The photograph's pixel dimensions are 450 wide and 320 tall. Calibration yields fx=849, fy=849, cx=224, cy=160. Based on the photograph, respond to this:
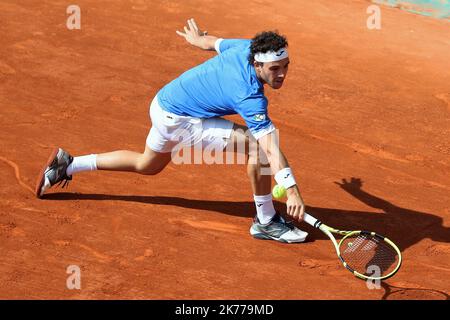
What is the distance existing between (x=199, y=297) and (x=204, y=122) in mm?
1501

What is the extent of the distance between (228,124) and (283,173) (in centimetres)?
80

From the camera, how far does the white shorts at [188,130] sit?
695 cm

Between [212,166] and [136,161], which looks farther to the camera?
[212,166]

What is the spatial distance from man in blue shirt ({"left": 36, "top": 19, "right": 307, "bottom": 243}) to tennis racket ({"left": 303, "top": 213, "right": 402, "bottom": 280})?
1.25 ft

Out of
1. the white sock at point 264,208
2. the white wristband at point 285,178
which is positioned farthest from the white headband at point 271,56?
the white sock at point 264,208

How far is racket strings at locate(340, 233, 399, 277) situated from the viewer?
6566 mm

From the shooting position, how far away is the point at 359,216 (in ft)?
25.1

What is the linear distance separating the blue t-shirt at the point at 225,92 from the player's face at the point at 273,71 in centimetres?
7

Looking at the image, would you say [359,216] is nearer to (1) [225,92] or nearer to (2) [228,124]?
(2) [228,124]

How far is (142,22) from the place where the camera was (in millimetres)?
12242

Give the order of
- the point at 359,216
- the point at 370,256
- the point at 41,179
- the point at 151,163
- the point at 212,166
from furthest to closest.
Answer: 1. the point at 212,166
2. the point at 359,216
3. the point at 41,179
4. the point at 151,163
5. the point at 370,256

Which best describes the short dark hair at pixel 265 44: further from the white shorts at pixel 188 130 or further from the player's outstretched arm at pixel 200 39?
the player's outstretched arm at pixel 200 39

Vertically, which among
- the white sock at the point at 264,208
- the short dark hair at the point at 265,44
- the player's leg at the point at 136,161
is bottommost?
the white sock at the point at 264,208

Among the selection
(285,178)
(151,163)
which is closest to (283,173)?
(285,178)
